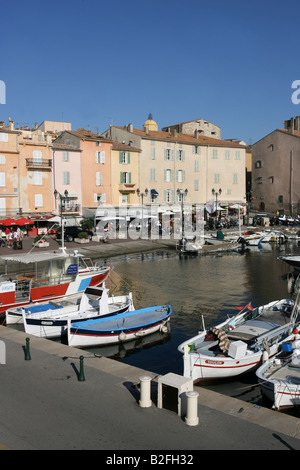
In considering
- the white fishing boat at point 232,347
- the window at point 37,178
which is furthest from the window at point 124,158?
the white fishing boat at point 232,347

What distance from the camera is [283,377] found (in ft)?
43.1

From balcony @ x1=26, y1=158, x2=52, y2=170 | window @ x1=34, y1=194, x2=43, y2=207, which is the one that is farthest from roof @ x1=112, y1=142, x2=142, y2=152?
window @ x1=34, y1=194, x2=43, y2=207

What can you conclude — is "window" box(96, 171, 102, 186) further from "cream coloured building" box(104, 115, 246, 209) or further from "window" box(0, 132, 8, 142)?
"window" box(0, 132, 8, 142)

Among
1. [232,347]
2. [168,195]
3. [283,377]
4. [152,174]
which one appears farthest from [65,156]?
[283,377]

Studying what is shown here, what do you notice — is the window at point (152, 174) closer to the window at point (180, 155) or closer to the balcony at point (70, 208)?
the window at point (180, 155)

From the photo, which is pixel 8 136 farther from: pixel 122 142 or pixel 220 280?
pixel 220 280

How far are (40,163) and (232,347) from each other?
41000 mm

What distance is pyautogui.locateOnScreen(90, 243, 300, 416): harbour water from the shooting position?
1689cm

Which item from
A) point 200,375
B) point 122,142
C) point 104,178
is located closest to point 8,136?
point 104,178

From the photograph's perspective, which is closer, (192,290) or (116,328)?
(116,328)

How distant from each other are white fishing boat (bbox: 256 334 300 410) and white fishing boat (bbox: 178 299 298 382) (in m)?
0.66

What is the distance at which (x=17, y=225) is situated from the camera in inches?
1885

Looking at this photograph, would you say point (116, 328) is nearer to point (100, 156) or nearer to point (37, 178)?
point (37, 178)

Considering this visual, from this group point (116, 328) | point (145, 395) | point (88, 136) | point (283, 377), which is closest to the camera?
point (145, 395)
